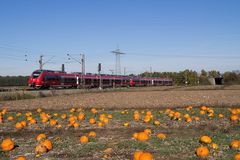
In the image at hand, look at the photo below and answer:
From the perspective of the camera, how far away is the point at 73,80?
57156 millimetres

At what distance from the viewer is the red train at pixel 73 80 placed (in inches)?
1903

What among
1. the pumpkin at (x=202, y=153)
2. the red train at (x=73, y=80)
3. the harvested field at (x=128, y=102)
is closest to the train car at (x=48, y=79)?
the red train at (x=73, y=80)

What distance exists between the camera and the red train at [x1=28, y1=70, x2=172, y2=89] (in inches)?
1903

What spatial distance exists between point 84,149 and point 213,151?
2900 mm

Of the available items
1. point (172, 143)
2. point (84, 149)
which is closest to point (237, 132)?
point (172, 143)

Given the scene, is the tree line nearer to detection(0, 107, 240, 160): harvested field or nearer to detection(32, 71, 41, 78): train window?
detection(32, 71, 41, 78): train window

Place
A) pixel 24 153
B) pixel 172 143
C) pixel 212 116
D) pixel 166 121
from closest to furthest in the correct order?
pixel 24 153, pixel 172 143, pixel 166 121, pixel 212 116

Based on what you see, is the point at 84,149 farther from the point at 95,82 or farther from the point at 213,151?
the point at 95,82

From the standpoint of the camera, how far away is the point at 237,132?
9.48 meters

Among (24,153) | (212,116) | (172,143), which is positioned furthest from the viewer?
(212,116)

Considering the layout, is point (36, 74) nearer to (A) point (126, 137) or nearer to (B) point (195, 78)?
(A) point (126, 137)

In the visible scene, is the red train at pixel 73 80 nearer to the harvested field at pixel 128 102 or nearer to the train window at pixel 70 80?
the train window at pixel 70 80

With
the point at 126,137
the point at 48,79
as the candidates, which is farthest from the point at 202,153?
the point at 48,79

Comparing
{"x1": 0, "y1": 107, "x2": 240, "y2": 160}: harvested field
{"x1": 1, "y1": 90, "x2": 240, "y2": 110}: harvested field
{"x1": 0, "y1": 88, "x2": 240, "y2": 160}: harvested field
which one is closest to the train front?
{"x1": 1, "y1": 90, "x2": 240, "y2": 110}: harvested field
